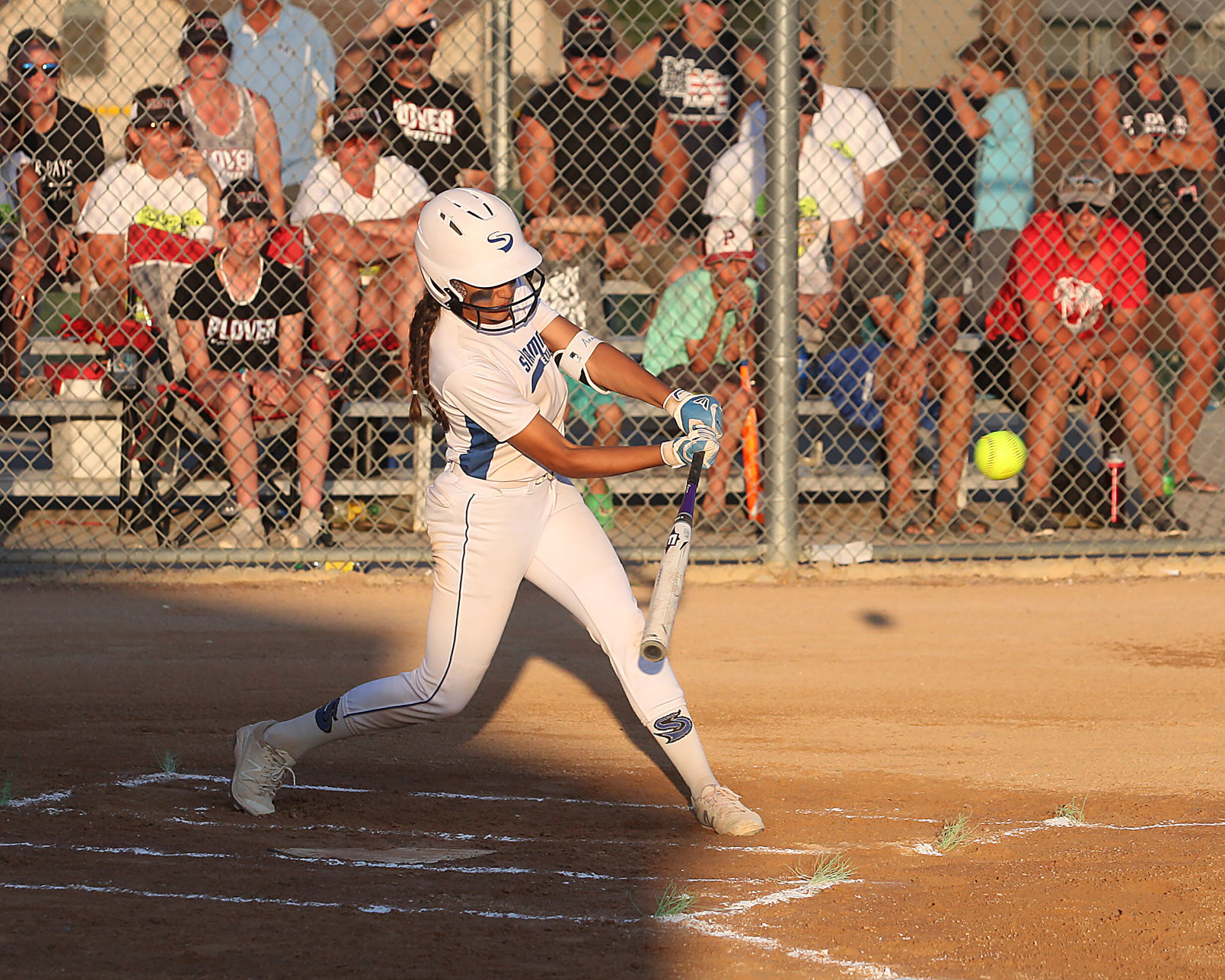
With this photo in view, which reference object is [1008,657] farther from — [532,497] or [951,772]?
[532,497]

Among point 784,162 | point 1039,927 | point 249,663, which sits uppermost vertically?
point 784,162

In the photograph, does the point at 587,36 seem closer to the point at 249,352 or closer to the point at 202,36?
the point at 202,36

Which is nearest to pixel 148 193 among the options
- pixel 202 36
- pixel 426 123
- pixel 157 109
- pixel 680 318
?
pixel 157 109

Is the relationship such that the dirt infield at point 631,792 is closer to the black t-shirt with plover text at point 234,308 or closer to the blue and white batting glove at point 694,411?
the blue and white batting glove at point 694,411

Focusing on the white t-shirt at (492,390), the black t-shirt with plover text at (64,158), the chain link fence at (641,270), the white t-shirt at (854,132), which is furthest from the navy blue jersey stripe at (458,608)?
the black t-shirt with plover text at (64,158)

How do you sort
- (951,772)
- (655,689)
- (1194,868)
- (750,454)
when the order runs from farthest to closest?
(750,454)
(951,772)
(655,689)
(1194,868)

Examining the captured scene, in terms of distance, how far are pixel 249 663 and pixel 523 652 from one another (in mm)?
1042

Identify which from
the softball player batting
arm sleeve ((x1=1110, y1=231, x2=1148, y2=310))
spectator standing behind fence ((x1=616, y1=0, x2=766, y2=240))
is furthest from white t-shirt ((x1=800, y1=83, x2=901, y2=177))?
the softball player batting

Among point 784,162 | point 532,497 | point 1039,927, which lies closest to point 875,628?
point 784,162

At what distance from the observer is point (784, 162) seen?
22.2 feet

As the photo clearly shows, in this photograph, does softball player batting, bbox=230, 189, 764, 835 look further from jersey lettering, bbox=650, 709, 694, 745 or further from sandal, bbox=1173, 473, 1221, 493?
sandal, bbox=1173, 473, 1221, 493

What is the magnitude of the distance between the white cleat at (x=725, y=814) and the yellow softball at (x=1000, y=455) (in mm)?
3821

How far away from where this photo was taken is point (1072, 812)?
3.82 meters

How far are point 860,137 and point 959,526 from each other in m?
2.15
